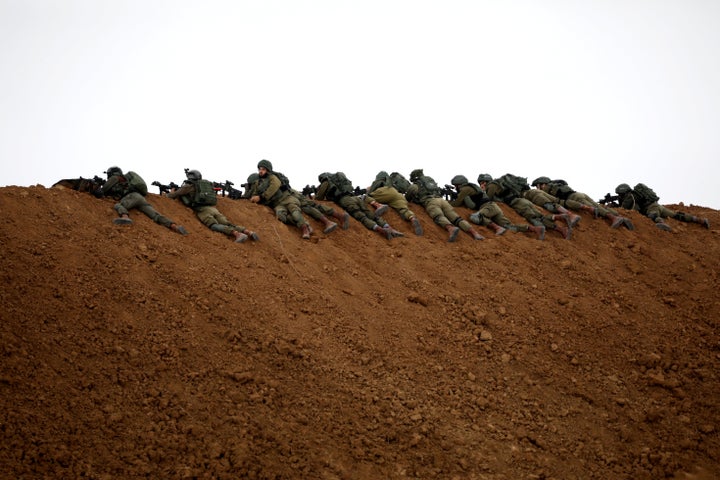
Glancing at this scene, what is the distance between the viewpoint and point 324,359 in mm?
7270

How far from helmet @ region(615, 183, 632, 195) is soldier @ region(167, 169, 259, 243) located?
1173 centimetres

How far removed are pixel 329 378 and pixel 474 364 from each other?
93.2 inches

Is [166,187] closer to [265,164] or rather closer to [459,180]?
[265,164]

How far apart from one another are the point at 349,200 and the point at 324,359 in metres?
5.56

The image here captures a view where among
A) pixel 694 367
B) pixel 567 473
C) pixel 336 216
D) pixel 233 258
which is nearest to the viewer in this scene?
pixel 567 473

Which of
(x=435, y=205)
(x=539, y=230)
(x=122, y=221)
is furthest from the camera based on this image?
(x=435, y=205)

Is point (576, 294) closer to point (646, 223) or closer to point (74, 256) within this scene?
point (646, 223)

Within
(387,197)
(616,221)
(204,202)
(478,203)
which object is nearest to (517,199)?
(478,203)

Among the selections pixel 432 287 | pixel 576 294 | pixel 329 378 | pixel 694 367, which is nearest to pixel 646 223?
pixel 576 294

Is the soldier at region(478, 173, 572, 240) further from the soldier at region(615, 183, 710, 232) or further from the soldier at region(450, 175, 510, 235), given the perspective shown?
the soldier at region(615, 183, 710, 232)

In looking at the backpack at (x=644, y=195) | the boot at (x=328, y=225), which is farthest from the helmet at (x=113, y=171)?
the backpack at (x=644, y=195)

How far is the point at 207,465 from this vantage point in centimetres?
530

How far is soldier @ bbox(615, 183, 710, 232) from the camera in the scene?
1462 cm

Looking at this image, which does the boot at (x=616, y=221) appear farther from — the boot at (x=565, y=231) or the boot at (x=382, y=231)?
the boot at (x=382, y=231)
